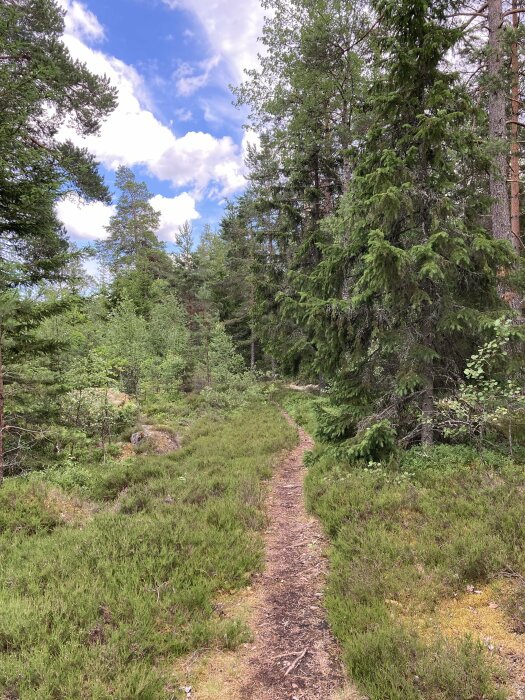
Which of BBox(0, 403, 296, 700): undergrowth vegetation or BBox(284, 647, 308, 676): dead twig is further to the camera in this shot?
BBox(284, 647, 308, 676): dead twig

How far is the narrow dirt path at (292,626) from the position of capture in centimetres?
370

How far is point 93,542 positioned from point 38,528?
1731 millimetres

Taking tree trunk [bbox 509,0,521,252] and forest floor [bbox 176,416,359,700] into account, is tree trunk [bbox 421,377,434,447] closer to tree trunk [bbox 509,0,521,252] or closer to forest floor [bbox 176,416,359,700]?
forest floor [bbox 176,416,359,700]

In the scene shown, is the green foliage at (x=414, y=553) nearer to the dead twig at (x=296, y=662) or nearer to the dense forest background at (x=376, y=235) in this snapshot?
the dead twig at (x=296, y=662)

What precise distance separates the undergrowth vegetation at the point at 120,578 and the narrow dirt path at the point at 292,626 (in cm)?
32

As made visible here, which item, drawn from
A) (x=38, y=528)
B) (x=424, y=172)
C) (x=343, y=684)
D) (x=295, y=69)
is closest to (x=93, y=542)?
(x=38, y=528)

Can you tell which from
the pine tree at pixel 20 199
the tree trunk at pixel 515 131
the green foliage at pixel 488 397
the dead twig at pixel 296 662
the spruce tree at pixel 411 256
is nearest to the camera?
→ the dead twig at pixel 296 662

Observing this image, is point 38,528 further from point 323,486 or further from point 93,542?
point 323,486

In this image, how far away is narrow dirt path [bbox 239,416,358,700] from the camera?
146 inches

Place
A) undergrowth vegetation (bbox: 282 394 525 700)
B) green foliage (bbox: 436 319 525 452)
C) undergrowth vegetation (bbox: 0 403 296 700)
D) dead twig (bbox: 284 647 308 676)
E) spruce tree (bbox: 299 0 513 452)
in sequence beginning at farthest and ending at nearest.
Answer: spruce tree (bbox: 299 0 513 452) < green foliage (bbox: 436 319 525 452) < dead twig (bbox: 284 647 308 676) < undergrowth vegetation (bbox: 0 403 296 700) < undergrowth vegetation (bbox: 282 394 525 700)

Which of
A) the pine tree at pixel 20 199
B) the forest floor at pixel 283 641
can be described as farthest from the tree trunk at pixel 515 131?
the pine tree at pixel 20 199

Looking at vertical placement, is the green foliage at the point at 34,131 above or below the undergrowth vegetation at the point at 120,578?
above

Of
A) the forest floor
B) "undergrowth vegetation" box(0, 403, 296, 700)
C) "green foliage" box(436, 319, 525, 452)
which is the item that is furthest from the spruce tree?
"undergrowth vegetation" box(0, 403, 296, 700)

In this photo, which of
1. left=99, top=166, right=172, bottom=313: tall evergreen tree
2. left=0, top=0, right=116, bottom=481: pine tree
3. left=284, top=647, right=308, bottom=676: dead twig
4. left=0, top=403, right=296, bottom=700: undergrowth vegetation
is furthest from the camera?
left=99, top=166, right=172, bottom=313: tall evergreen tree
